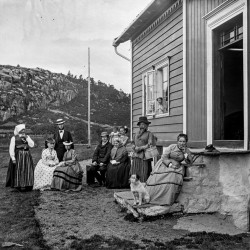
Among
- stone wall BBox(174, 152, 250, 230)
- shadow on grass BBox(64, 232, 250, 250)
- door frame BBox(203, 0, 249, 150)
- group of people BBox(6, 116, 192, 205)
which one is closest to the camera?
shadow on grass BBox(64, 232, 250, 250)

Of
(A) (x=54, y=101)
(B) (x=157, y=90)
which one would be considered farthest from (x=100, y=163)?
(A) (x=54, y=101)

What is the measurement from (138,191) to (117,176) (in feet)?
9.63

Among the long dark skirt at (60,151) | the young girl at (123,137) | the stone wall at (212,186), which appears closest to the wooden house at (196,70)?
the stone wall at (212,186)

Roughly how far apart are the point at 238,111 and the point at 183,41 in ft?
6.32

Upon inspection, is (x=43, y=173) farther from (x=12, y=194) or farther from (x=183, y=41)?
(x=183, y=41)

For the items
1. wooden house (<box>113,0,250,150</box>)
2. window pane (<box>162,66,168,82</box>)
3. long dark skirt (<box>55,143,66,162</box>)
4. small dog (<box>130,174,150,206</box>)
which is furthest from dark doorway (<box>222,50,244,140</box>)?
long dark skirt (<box>55,143,66,162</box>)

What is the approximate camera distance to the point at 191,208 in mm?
5859

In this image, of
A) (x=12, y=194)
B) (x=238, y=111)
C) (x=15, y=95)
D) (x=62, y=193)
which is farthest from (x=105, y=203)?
(x=15, y=95)

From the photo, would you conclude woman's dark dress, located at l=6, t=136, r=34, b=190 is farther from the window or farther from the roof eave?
the roof eave

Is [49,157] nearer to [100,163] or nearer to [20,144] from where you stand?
[20,144]

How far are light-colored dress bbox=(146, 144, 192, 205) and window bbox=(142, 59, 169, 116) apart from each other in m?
2.64

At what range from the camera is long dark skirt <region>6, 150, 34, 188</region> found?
842 cm

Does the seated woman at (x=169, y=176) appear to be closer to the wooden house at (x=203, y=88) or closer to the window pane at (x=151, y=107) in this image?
the wooden house at (x=203, y=88)

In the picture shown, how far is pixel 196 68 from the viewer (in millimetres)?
7254
